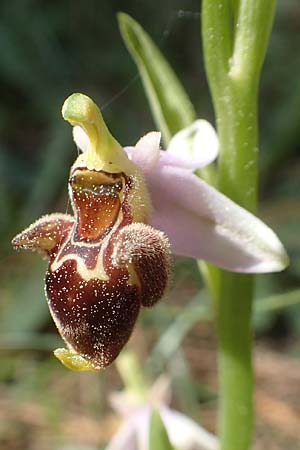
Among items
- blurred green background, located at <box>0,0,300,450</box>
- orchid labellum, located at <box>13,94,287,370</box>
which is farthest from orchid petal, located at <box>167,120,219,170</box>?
blurred green background, located at <box>0,0,300,450</box>

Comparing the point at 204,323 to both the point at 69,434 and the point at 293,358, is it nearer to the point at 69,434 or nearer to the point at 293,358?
the point at 293,358

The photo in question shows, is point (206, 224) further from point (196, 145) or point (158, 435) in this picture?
point (158, 435)

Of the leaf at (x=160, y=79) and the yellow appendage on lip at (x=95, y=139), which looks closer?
the yellow appendage on lip at (x=95, y=139)

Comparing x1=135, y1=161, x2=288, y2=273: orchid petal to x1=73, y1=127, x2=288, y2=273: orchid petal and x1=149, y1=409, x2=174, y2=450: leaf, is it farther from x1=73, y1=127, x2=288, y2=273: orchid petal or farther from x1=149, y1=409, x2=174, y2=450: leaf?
x1=149, y1=409, x2=174, y2=450: leaf

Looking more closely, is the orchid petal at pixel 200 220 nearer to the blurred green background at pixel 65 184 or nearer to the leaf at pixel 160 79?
the leaf at pixel 160 79

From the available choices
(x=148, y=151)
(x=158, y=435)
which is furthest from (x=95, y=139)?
(x=158, y=435)

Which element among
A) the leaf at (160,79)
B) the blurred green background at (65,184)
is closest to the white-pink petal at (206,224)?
the leaf at (160,79)

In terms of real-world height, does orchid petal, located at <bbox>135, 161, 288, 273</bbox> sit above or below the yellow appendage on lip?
below
